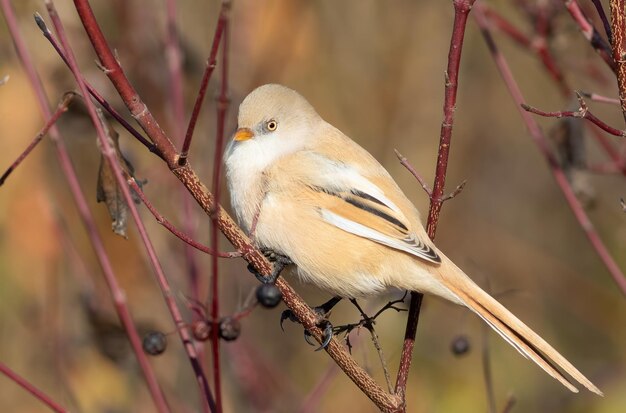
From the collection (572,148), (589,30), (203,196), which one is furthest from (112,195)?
(572,148)

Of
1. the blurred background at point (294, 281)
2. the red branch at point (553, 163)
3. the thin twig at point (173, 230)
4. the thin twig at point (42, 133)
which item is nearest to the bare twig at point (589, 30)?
the red branch at point (553, 163)

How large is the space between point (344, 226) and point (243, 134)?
76 centimetres

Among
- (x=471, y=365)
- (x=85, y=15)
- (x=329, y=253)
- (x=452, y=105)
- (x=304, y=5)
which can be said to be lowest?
(x=85, y=15)

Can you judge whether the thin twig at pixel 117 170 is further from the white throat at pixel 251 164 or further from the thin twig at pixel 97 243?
the white throat at pixel 251 164

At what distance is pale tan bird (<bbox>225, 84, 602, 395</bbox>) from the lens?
351 centimetres

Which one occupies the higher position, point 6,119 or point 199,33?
point 199,33

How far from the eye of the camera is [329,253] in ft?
11.8

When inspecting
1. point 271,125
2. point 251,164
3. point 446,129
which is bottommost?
point 251,164

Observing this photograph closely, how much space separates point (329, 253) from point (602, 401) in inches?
76.3

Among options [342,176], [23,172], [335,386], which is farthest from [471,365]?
[23,172]

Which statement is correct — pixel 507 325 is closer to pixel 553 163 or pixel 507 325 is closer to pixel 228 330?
pixel 553 163

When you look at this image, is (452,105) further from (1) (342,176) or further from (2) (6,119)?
(2) (6,119)

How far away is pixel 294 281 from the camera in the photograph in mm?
3988

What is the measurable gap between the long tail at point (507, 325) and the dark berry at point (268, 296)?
1064 mm
